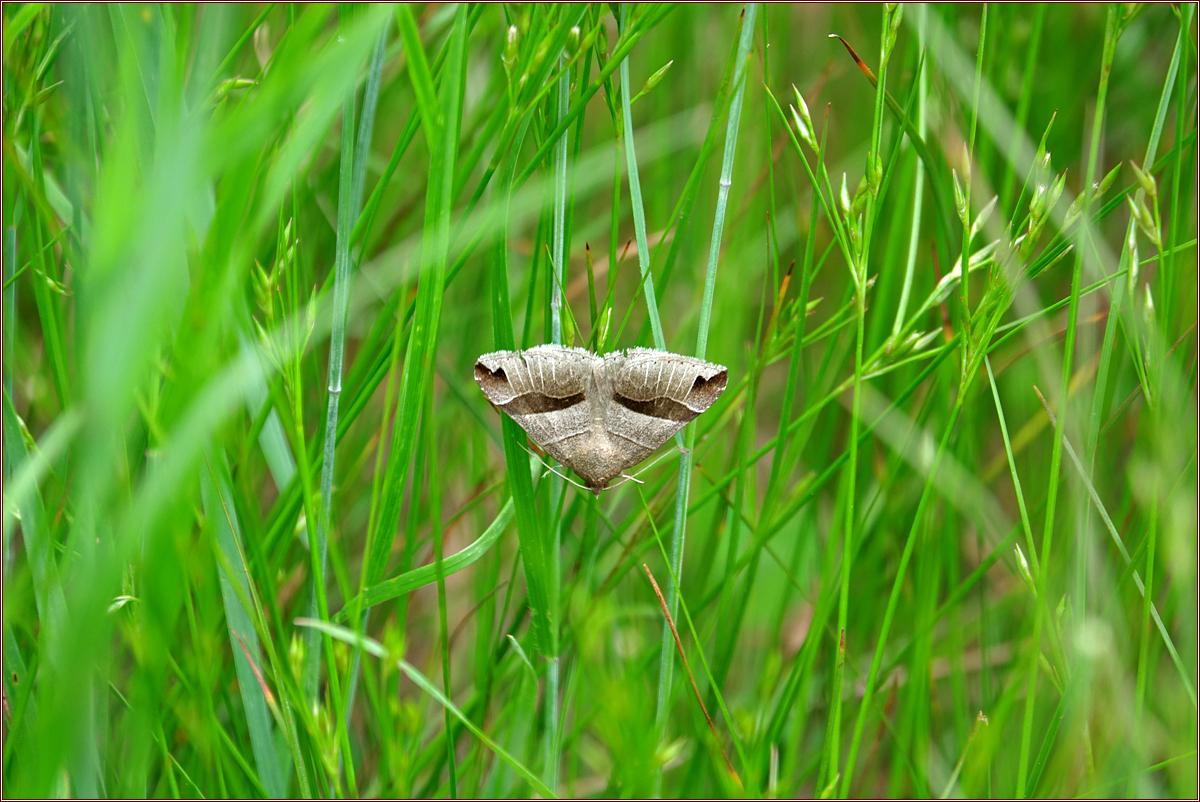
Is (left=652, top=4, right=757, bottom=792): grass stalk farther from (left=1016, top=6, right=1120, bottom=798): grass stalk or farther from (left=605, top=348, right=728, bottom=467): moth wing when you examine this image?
(left=1016, top=6, right=1120, bottom=798): grass stalk

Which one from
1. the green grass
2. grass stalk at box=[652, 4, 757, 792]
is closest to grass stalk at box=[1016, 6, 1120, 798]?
the green grass

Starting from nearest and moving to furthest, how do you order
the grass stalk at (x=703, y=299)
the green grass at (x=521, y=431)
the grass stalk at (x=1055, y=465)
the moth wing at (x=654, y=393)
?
the green grass at (x=521, y=431)
the grass stalk at (x=1055, y=465)
the grass stalk at (x=703, y=299)
the moth wing at (x=654, y=393)

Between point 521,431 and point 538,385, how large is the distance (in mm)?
103

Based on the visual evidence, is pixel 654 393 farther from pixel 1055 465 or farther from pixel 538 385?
pixel 1055 465

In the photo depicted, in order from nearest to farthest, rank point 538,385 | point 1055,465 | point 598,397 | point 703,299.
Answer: point 1055,465 < point 703,299 < point 538,385 < point 598,397

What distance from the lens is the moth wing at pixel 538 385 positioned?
52.2 inches

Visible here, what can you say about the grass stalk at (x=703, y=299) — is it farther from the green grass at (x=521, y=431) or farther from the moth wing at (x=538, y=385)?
the moth wing at (x=538, y=385)

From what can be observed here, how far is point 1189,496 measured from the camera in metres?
1.43

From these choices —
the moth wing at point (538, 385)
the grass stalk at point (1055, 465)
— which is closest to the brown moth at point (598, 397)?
the moth wing at point (538, 385)

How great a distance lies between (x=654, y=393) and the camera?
1414mm

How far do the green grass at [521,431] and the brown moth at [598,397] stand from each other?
55 mm

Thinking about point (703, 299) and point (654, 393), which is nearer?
point (703, 299)

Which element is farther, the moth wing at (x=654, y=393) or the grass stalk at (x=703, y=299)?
the moth wing at (x=654, y=393)

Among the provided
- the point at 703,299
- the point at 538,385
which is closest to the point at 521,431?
the point at 538,385
